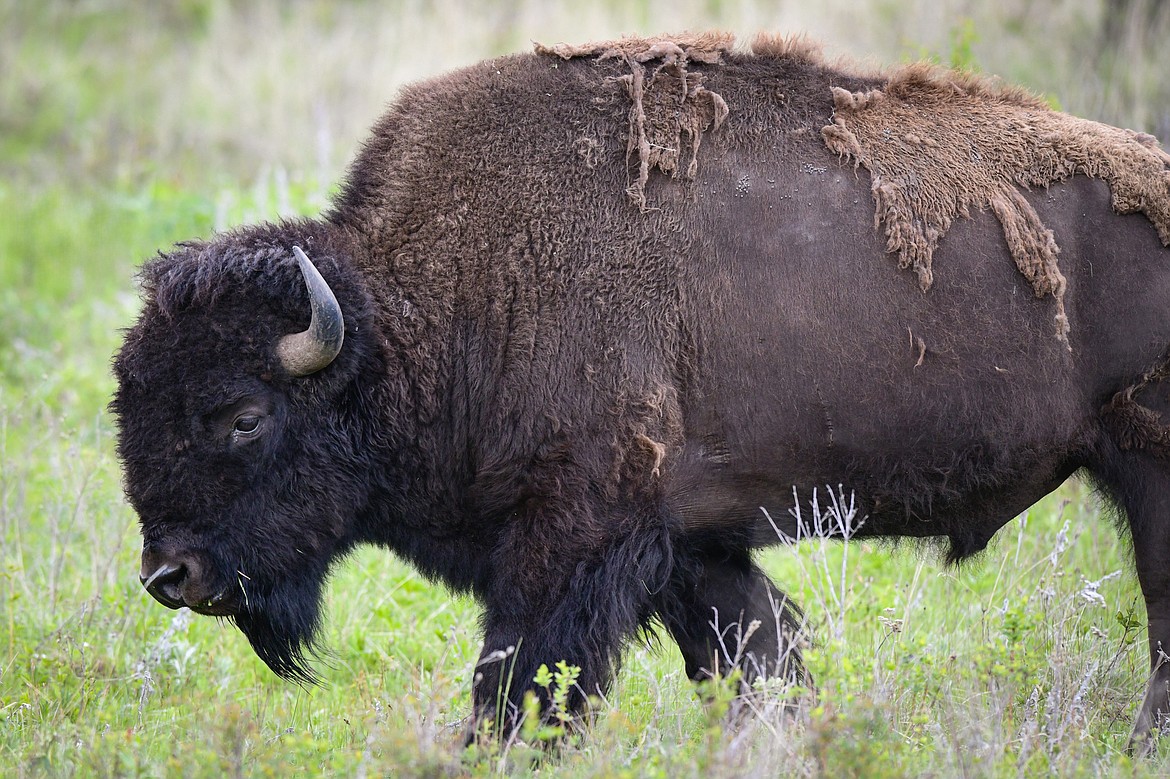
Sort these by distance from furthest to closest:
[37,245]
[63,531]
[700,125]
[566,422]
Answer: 1. [37,245]
2. [63,531]
3. [700,125]
4. [566,422]

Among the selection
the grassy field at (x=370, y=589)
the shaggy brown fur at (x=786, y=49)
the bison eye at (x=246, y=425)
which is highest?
the shaggy brown fur at (x=786, y=49)

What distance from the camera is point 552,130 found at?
3848 mm

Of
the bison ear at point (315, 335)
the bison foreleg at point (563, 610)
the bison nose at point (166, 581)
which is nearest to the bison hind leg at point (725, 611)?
the bison foreleg at point (563, 610)

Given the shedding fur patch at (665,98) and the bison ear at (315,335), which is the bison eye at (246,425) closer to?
the bison ear at (315,335)

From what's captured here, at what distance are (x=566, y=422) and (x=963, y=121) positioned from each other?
1.63 metres

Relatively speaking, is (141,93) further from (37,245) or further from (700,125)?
(700,125)

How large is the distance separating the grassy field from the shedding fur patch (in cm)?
138

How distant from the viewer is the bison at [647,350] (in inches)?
142

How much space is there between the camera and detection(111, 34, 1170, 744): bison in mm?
3604

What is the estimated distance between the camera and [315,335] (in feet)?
11.8

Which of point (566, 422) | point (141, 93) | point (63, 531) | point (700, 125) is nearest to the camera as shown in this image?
point (566, 422)

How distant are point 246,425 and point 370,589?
2.16 metres

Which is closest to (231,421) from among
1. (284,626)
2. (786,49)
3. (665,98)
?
(284,626)

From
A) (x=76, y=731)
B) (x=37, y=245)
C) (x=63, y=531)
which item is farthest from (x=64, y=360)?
(x=76, y=731)
